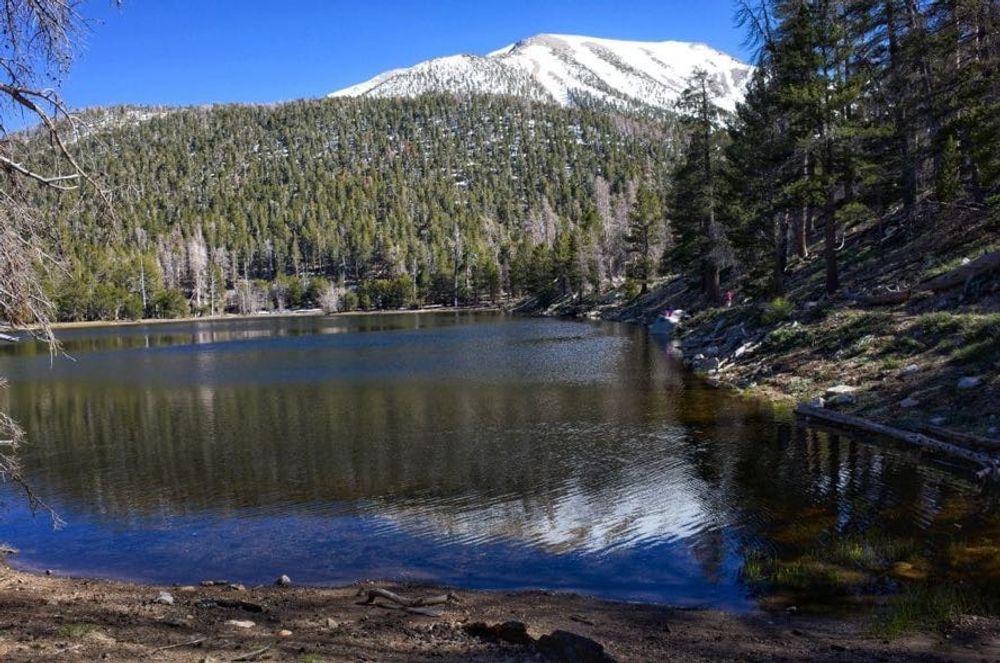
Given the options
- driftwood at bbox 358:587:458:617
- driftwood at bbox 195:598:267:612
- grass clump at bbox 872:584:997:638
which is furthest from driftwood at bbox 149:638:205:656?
grass clump at bbox 872:584:997:638

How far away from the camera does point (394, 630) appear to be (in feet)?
25.1

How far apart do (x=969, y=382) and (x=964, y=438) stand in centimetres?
272

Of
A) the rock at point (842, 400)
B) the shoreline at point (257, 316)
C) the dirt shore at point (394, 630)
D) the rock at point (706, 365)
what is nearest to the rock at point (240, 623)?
the dirt shore at point (394, 630)

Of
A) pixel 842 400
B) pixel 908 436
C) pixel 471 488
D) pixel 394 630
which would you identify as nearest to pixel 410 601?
pixel 394 630

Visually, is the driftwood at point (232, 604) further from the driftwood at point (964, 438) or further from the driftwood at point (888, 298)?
the driftwood at point (888, 298)

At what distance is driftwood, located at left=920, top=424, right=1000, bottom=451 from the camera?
14.1 metres

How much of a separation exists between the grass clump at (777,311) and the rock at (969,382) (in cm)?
1278

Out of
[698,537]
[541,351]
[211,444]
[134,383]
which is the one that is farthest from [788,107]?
[134,383]

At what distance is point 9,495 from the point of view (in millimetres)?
17016

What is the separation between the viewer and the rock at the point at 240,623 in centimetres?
770

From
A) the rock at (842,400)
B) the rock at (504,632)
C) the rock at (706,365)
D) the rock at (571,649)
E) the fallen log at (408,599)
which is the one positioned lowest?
the fallen log at (408,599)

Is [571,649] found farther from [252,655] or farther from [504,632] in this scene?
[252,655]

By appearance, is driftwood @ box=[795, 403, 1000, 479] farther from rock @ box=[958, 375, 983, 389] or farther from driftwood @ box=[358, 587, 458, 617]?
driftwood @ box=[358, 587, 458, 617]

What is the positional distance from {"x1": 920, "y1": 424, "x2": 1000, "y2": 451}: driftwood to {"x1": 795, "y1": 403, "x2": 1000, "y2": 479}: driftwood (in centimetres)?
19
